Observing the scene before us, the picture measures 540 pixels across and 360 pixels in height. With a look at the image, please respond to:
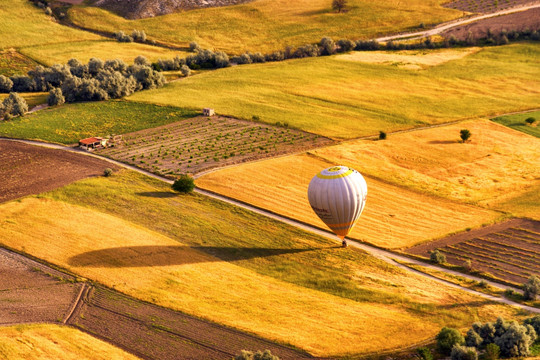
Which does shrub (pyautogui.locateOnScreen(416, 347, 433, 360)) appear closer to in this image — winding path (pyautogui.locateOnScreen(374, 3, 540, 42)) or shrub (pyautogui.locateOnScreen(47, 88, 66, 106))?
shrub (pyautogui.locateOnScreen(47, 88, 66, 106))

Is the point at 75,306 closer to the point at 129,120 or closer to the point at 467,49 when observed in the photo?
the point at 129,120

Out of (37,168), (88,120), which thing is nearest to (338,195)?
(37,168)

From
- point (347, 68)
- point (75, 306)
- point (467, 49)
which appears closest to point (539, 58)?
point (467, 49)

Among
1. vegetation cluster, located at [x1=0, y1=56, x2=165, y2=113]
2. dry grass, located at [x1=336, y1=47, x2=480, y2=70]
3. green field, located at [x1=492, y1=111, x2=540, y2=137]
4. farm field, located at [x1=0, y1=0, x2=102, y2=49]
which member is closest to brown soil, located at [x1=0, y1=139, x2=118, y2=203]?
vegetation cluster, located at [x1=0, y1=56, x2=165, y2=113]

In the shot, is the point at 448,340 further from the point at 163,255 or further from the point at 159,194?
the point at 159,194

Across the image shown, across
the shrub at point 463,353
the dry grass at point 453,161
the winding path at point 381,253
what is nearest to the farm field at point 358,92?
the dry grass at point 453,161

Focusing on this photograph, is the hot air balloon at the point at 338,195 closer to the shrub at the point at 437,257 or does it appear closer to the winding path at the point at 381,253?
the winding path at the point at 381,253
